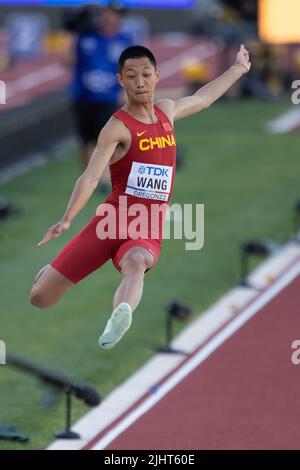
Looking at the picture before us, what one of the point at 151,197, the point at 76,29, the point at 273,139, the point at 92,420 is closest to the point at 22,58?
the point at 273,139

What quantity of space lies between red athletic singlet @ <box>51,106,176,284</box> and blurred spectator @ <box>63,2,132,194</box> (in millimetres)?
9143

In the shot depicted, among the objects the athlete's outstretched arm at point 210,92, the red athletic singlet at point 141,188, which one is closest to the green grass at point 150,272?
the red athletic singlet at point 141,188

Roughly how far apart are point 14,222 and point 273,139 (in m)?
6.87

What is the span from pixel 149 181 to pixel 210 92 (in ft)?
2.59

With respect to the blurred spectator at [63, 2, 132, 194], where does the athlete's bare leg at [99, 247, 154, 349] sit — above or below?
below

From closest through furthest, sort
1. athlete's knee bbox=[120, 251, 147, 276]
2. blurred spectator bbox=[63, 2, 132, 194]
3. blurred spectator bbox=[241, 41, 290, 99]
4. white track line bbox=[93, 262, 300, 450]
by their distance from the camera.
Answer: athlete's knee bbox=[120, 251, 147, 276] → white track line bbox=[93, 262, 300, 450] → blurred spectator bbox=[63, 2, 132, 194] → blurred spectator bbox=[241, 41, 290, 99]

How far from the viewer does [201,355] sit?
12734mm

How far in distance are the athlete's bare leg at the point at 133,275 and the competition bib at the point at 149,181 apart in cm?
32

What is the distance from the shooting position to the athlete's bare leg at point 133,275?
8266mm

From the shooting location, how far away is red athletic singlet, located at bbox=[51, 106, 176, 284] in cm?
851

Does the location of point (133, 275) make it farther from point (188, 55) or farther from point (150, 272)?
point (188, 55)

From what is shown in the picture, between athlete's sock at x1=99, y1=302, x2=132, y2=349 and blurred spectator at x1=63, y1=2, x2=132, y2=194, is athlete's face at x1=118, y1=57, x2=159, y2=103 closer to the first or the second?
athlete's sock at x1=99, y1=302, x2=132, y2=349

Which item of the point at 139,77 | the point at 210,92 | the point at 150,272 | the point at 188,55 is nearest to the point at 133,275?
the point at 139,77

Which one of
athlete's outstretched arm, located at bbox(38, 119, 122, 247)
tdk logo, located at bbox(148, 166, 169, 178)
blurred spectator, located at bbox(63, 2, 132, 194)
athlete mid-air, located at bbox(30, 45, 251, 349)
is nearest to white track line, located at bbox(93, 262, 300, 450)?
athlete mid-air, located at bbox(30, 45, 251, 349)
